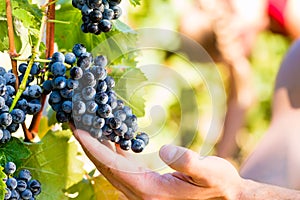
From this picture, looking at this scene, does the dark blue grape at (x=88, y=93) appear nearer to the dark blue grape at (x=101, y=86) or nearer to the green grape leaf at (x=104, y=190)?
the dark blue grape at (x=101, y=86)

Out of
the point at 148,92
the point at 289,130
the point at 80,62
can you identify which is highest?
the point at 80,62

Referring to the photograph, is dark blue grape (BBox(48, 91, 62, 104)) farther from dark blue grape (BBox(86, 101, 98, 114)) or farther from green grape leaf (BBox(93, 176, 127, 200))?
green grape leaf (BBox(93, 176, 127, 200))

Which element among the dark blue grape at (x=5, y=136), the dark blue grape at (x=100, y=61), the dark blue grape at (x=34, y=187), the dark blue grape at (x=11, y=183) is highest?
the dark blue grape at (x=100, y=61)

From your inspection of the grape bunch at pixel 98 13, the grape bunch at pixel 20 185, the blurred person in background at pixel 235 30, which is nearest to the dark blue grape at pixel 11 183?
the grape bunch at pixel 20 185

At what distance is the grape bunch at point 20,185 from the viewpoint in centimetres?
84

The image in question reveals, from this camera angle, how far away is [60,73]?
0.84 meters

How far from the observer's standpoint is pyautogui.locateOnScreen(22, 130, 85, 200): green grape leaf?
94cm

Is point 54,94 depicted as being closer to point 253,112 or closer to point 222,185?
A: point 222,185

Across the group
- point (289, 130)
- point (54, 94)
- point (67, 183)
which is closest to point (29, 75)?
point (54, 94)

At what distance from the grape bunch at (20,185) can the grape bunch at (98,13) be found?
206mm

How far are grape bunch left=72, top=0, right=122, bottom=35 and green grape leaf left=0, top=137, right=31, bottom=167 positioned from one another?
0.58ft

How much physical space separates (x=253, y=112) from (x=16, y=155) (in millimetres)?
4365

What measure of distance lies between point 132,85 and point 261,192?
0.27 m

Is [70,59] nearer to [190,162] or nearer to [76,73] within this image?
[76,73]
